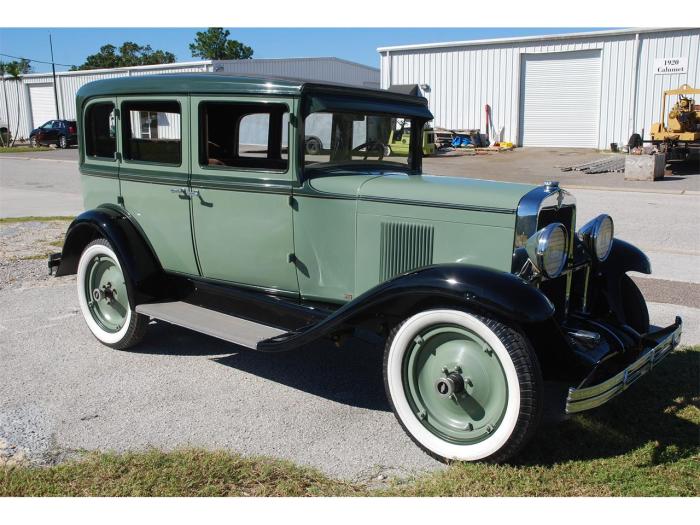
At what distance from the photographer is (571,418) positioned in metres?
3.65

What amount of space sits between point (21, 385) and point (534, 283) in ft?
10.6

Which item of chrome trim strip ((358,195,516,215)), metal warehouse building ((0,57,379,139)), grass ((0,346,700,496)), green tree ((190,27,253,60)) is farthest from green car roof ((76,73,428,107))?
green tree ((190,27,253,60))

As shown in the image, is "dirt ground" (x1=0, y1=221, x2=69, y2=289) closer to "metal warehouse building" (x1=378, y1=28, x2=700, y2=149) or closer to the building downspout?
"metal warehouse building" (x1=378, y1=28, x2=700, y2=149)

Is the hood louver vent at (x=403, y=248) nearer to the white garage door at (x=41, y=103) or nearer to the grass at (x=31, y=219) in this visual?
the grass at (x=31, y=219)

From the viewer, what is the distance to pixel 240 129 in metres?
4.43

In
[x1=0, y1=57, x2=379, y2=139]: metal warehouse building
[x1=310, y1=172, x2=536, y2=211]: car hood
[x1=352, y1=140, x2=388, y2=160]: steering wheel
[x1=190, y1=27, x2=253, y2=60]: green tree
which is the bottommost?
[x1=310, y1=172, x2=536, y2=211]: car hood

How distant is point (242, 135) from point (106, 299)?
64.8 inches

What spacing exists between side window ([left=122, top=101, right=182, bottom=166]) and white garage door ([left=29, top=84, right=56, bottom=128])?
40.5 m

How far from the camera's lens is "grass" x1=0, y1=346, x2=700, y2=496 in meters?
2.88

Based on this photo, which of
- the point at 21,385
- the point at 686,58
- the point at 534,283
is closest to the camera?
the point at 534,283

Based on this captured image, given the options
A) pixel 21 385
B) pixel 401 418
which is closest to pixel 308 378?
pixel 401 418

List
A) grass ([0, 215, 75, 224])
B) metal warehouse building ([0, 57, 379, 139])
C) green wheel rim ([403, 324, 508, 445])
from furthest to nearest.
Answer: metal warehouse building ([0, 57, 379, 139]) < grass ([0, 215, 75, 224]) < green wheel rim ([403, 324, 508, 445])

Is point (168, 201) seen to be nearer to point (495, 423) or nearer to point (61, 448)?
point (61, 448)

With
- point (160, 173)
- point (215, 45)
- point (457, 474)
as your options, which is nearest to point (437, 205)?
point (457, 474)
